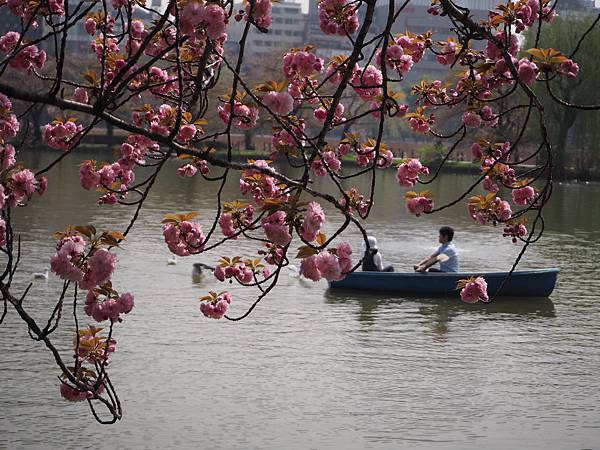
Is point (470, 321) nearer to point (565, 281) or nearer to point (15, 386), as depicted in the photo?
point (565, 281)

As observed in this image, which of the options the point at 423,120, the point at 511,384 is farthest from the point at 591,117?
the point at 423,120

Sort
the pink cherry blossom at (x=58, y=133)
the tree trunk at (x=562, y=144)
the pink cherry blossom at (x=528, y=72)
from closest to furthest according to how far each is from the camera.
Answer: the pink cherry blossom at (x=528, y=72)
the pink cherry blossom at (x=58, y=133)
the tree trunk at (x=562, y=144)

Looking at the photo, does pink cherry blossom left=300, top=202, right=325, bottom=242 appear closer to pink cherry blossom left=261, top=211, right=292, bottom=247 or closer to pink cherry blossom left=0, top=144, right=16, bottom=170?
pink cherry blossom left=261, top=211, right=292, bottom=247

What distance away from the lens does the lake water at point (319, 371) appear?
9.75m

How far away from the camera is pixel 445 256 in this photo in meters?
16.2

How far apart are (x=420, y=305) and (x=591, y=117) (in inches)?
1348

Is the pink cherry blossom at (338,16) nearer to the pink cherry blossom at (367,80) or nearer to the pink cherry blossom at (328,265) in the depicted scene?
the pink cherry blossom at (367,80)

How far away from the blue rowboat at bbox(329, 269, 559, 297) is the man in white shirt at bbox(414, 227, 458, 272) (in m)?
0.16

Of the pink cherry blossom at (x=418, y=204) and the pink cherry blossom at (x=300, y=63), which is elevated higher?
the pink cherry blossom at (x=300, y=63)

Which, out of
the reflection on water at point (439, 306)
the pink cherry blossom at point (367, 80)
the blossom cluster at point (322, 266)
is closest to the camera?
the blossom cluster at point (322, 266)

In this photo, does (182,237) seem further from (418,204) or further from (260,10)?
(418,204)

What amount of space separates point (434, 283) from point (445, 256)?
435mm

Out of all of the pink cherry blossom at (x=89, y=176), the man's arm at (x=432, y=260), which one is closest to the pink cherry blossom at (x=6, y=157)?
the pink cherry blossom at (x=89, y=176)

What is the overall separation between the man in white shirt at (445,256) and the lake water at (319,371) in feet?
1.44
